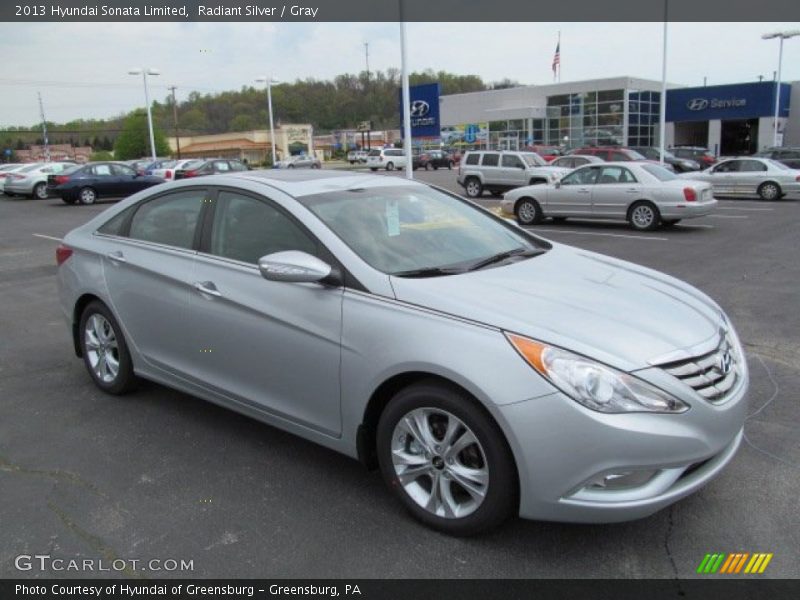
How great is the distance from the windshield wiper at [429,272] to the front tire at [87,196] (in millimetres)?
23864

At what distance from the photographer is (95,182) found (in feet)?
80.2

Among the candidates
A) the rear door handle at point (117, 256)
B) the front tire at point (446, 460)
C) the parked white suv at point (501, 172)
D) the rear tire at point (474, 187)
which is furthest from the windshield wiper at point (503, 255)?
the rear tire at point (474, 187)

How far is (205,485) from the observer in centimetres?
362

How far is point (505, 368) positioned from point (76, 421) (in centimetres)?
315

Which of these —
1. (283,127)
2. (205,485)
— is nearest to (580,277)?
(205,485)

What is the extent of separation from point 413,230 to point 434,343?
1127 millimetres

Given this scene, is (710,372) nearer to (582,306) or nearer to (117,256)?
(582,306)

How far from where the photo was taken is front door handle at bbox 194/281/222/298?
389 centimetres

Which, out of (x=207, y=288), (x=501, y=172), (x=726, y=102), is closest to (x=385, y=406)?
(x=207, y=288)

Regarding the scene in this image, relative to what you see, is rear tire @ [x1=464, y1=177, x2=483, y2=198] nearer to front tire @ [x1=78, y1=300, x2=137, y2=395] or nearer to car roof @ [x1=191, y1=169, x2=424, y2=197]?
car roof @ [x1=191, y1=169, x2=424, y2=197]

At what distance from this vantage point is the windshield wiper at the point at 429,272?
134 inches

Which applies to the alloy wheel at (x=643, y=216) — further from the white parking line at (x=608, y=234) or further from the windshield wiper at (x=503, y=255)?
the windshield wiper at (x=503, y=255)

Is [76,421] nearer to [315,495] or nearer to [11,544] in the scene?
[11,544]
